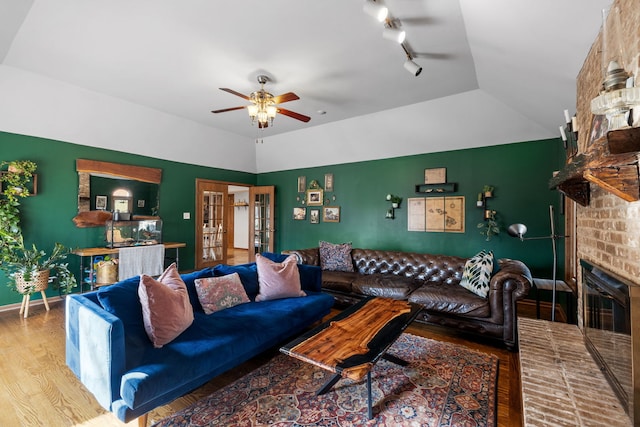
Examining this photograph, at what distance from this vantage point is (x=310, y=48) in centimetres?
282

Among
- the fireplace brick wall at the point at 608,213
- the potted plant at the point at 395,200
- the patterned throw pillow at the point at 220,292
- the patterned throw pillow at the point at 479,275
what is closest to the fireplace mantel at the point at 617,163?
the fireplace brick wall at the point at 608,213

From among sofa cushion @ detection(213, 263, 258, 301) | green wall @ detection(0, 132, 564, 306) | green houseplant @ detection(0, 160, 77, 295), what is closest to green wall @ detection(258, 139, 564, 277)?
green wall @ detection(0, 132, 564, 306)

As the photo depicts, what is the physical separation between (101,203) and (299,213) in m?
3.75

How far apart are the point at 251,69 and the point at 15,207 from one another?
3.70m

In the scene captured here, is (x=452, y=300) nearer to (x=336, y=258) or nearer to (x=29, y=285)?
(x=336, y=258)

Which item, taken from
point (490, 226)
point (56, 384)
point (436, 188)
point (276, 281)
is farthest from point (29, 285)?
point (490, 226)

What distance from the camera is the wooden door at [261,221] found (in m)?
6.78

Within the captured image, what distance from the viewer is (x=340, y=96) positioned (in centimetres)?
398

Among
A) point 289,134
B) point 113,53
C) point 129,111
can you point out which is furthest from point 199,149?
point 113,53

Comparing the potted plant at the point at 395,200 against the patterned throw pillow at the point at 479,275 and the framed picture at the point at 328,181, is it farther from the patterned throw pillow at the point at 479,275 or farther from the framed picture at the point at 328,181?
the patterned throw pillow at the point at 479,275

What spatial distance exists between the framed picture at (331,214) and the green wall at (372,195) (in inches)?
4.6

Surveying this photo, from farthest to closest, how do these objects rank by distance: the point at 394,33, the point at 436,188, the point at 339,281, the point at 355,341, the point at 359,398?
the point at 436,188 → the point at 339,281 → the point at 394,33 → the point at 359,398 → the point at 355,341

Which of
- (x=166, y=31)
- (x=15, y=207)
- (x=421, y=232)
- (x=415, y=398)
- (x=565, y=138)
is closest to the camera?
(x=415, y=398)

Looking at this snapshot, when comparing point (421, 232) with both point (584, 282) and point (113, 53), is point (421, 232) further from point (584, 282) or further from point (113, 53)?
point (113, 53)
